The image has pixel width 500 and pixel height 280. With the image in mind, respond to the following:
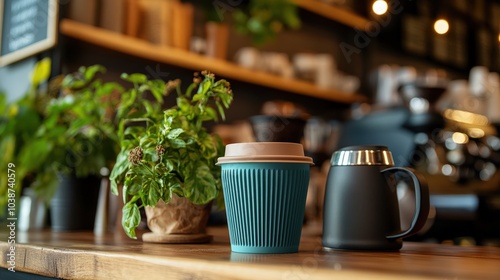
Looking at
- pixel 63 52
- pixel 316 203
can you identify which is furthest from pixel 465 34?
pixel 63 52

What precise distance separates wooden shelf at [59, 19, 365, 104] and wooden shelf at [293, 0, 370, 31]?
465 mm

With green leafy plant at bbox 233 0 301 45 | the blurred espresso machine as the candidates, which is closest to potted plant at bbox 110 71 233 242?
the blurred espresso machine

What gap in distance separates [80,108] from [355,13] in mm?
2790

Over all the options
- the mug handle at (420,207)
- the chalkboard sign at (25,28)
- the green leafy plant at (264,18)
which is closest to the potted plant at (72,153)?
the chalkboard sign at (25,28)

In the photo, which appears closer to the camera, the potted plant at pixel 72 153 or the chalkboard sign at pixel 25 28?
the potted plant at pixel 72 153

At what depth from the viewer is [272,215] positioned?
0.88 m

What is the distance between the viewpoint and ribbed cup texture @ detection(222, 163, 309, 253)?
875 mm

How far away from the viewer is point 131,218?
3.14 ft

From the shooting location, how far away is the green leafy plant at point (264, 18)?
2.88 metres

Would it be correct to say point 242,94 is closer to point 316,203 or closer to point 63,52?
point 316,203

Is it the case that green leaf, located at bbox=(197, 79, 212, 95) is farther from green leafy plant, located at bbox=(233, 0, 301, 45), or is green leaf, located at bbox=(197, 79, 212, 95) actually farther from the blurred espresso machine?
green leafy plant, located at bbox=(233, 0, 301, 45)

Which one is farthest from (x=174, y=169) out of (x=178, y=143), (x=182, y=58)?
(x=182, y=58)

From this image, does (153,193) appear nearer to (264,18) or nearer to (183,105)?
(183,105)

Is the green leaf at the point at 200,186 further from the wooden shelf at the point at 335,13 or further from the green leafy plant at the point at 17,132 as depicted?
the wooden shelf at the point at 335,13
